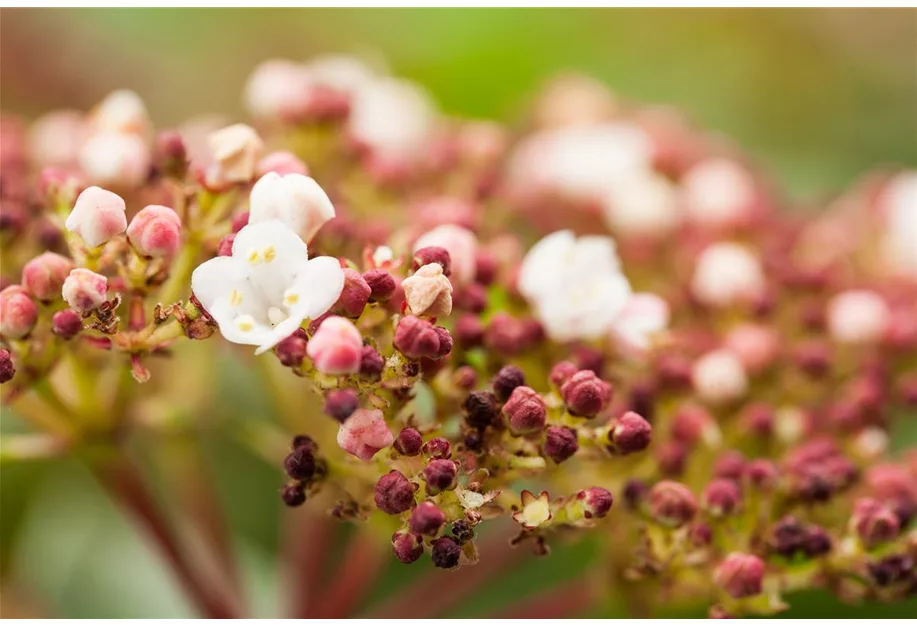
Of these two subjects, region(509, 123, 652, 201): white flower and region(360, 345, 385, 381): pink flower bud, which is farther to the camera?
region(509, 123, 652, 201): white flower

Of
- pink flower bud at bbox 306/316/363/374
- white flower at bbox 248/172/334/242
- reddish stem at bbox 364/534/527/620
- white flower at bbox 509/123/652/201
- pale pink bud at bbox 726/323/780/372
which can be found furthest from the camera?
white flower at bbox 509/123/652/201

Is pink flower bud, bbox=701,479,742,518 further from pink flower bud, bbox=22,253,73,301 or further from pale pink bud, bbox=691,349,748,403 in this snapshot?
pink flower bud, bbox=22,253,73,301

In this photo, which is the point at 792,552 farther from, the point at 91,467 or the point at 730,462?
the point at 91,467

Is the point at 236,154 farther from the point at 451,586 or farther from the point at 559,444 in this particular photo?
the point at 451,586

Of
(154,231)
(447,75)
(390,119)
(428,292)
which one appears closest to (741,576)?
(428,292)

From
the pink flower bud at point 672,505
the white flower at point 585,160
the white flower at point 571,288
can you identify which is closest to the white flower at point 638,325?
the white flower at point 571,288

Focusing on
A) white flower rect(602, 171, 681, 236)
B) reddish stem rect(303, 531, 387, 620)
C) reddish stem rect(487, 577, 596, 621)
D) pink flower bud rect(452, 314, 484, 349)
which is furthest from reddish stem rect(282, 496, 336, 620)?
white flower rect(602, 171, 681, 236)

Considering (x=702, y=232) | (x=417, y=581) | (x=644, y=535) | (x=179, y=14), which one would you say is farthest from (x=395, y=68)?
(x=644, y=535)
